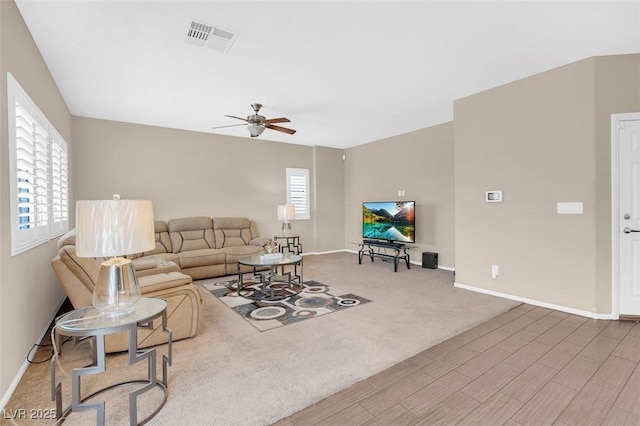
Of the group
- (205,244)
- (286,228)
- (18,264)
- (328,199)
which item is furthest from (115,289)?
(328,199)

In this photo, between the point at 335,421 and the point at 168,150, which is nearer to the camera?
the point at 335,421

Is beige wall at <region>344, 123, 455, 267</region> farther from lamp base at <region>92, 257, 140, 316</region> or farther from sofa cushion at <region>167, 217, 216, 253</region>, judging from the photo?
lamp base at <region>92, 257, 140, 316</region>

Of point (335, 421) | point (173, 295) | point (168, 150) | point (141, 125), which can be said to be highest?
point (141, 125)

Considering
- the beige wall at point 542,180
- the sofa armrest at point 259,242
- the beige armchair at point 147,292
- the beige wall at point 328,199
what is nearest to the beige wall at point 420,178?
the beige wall at point 328,199

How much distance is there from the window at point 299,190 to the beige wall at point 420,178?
4.41 feet

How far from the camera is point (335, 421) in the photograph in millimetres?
1668

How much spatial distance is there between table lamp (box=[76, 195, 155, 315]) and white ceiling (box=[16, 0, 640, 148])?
1706 millimetres

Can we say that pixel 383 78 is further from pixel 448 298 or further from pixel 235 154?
pixel 235 154

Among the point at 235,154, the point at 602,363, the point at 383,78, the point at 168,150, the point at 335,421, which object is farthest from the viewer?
the point at 235,154

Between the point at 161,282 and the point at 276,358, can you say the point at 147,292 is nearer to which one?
the point at 161,282

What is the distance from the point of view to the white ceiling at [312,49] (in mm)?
2365

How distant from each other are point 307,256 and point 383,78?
4.65 m

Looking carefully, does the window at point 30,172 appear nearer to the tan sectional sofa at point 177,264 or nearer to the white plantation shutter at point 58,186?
the white plantation shutter at point 58,186

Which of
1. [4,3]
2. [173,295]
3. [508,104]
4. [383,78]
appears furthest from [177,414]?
[508,104]
